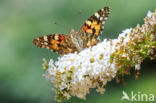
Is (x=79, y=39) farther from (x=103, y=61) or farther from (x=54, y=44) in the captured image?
(x=103, y=61)

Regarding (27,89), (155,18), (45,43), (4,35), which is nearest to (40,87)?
(27,89)

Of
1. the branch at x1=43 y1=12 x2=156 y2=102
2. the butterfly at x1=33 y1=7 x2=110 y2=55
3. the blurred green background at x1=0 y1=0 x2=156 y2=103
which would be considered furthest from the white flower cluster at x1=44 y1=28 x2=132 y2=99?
the blurred green background at x1=0 y1=0 x2=156 y2=103

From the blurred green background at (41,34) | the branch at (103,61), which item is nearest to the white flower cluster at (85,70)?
the branch at (103,61)

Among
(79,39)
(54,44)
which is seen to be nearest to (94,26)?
(79,39)

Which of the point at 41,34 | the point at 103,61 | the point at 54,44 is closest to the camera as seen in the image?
the point at 103,61

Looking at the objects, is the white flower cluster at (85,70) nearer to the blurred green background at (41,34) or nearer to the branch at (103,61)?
the branch at (103,61)

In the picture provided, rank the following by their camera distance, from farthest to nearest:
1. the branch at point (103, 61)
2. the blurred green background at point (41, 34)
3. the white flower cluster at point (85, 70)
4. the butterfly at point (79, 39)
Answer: the blurred green background at point (41, 34)
the butterfly at point (79, 39)
the white flower cluster at point (85, 70)
the branch at point (103, 61)

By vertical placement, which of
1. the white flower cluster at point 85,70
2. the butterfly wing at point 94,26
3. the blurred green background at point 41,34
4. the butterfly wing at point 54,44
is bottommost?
the white flower cluster at point 85,70
